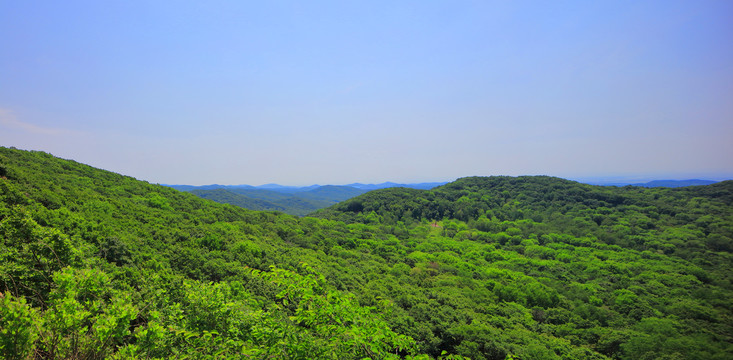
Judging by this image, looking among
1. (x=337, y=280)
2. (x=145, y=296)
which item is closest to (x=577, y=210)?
(x=337, y=280)

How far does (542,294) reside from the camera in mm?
31734

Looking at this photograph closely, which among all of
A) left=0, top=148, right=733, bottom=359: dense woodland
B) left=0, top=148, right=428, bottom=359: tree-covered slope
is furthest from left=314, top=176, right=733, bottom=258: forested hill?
left=0, top=148, right=428, bottom=359: tree-covered slope

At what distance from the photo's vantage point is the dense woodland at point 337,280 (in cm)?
534

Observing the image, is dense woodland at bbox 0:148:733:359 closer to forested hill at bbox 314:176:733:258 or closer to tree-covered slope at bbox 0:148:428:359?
tree-covered slope at bbox 0:148:428:359

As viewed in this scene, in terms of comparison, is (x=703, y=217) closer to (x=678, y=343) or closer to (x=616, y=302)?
(x=616, y=302)

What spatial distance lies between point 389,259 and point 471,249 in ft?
61.5

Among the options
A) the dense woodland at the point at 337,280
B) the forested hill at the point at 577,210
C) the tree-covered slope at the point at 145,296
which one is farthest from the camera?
the forested hill at the point at 577,210

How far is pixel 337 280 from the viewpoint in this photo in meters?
24.7

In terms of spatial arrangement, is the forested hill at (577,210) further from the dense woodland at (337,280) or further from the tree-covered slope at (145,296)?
the tree-covered slope at (145,296)

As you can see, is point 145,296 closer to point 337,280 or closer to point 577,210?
point 337,280

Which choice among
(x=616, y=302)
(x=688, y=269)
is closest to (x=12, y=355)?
(x=616, y=302)

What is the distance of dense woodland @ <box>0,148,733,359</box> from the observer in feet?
17.5

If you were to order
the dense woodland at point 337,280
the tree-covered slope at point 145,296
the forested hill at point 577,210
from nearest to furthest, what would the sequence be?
the tree-covered slope at point 145,296 < the dense woodland at point 337,280 < the forested hill at point 577,210

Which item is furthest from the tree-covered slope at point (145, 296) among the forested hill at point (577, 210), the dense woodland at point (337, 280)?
the forested hill at point (577, 210)
